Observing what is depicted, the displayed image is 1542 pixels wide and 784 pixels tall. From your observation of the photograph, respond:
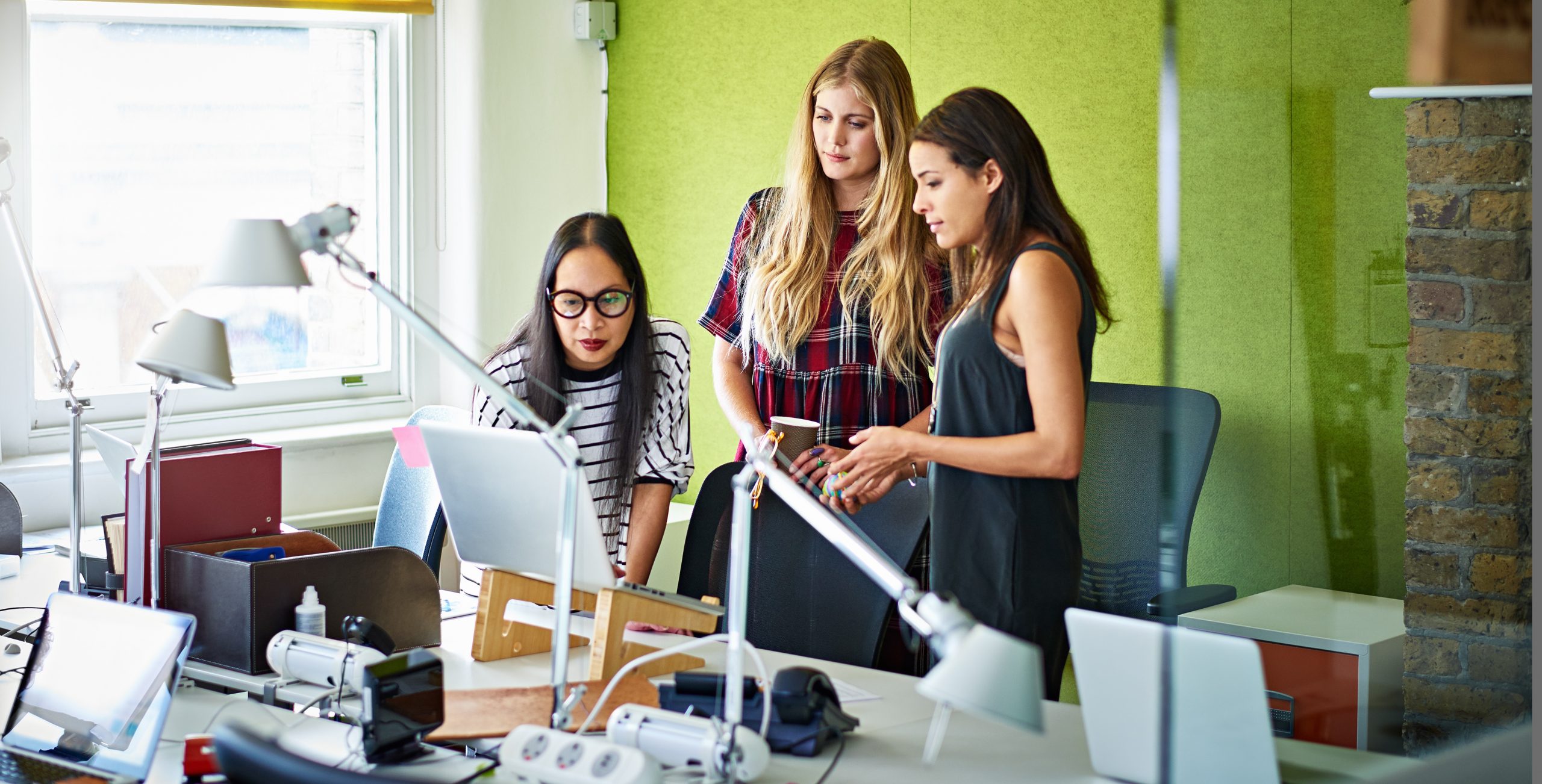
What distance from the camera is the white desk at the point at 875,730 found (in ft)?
5.20

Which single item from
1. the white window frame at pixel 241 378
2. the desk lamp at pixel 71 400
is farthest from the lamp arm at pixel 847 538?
the white window frame at pixel 241 378

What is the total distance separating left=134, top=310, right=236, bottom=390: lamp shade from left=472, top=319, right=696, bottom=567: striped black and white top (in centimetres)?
71

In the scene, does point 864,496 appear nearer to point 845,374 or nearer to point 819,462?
point 819,462

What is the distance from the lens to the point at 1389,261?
1.10 m

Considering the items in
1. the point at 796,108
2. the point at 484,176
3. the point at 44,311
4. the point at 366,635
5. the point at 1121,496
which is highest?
the point at 796,108

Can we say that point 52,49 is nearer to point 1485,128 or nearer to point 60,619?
point 60,619

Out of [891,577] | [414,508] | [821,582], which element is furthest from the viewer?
[414,508]

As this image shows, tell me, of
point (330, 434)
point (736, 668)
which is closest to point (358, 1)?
point (330, 434)

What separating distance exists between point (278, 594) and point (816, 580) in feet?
2.88

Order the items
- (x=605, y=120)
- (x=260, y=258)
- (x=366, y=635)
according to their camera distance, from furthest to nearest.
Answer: (x=605, y=120) < (x=366, y=635) < (x=260, y=258)

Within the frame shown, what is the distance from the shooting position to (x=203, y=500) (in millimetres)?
2094

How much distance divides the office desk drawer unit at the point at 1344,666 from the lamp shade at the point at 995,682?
0.22 metres

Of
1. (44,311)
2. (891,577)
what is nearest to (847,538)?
(891,577)

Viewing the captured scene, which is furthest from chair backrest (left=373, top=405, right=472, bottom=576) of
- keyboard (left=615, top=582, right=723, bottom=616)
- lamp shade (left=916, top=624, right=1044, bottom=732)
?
lamp shade (left=916, top=624, right=1044, bottom=732)
